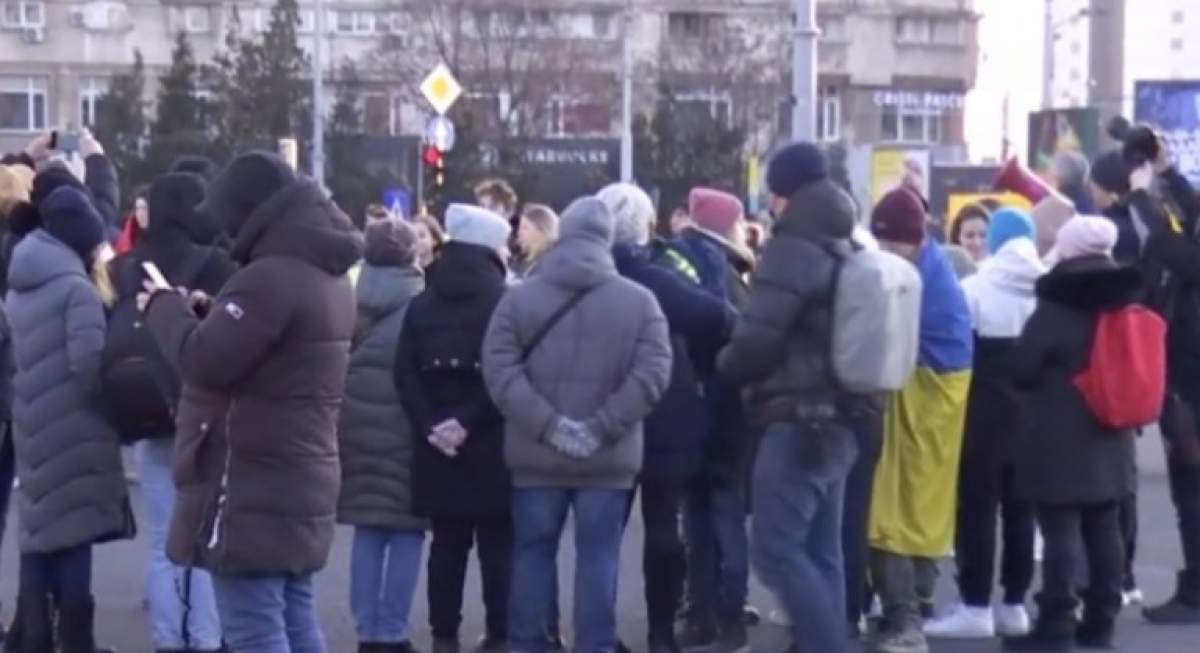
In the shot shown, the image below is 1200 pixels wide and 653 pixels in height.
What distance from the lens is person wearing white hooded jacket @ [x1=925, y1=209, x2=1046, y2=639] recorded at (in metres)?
10.7

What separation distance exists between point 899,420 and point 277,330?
3.67 metres

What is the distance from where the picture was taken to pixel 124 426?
9492 mm

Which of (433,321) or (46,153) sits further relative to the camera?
(46,153)

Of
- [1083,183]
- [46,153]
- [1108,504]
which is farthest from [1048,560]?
[46,153]

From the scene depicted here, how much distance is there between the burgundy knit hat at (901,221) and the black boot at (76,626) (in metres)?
3.63

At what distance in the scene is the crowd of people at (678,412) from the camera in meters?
9.20

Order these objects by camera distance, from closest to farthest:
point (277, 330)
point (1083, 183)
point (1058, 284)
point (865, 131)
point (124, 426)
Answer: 1. point (277, 330)
2. point (124, 426)
3. point (1058, 284)
4. point (1083, 183)
5. point (865, 131)

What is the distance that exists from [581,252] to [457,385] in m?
0.85

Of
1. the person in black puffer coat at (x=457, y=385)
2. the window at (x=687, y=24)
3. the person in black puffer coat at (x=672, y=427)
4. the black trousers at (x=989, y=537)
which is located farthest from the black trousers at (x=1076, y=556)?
the window at (x=687, y=24)

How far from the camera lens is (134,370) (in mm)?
9336

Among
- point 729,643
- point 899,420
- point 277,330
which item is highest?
point 277,330

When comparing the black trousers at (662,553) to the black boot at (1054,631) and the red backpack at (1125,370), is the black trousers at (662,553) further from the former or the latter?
the red backpack at (1125,370)

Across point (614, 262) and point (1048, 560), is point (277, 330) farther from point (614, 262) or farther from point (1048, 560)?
point (1048, 560)

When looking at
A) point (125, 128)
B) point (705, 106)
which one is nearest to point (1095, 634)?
point (125, 128)
